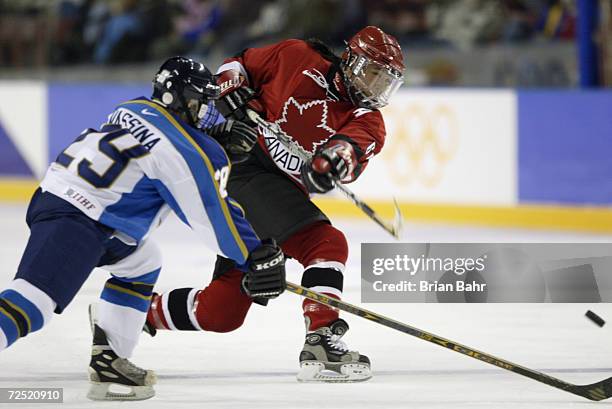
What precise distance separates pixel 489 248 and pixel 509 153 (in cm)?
117

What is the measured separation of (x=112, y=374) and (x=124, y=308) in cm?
21

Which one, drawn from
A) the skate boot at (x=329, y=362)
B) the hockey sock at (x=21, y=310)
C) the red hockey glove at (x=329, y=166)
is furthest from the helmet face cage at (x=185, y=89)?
the skate boot at (x=329, y=362)

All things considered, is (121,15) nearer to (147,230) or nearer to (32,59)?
(32,59)

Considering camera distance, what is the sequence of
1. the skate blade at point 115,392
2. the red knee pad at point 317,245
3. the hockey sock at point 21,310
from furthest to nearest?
the red knee pad at point 317,245 → the skate blade at point 115,392 → the hockey sock at point 21,310

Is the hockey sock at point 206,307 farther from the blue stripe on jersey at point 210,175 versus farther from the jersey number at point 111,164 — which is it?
the jersey number at point 111,164

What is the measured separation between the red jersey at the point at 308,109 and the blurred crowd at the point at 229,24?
4.33 m

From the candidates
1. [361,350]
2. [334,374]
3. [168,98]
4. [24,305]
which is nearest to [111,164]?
[168,98]

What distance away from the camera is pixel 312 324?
162 inches

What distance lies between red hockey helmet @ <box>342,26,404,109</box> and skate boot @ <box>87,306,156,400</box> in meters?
1.19

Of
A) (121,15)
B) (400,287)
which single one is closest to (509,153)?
(400,287)

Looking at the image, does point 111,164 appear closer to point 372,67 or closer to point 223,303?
point 223,303

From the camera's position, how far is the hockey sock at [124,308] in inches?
146

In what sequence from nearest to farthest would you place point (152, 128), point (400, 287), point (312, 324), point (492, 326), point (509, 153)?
1. point (152, 128)
2. point (312, 324)
3. point (492, 326)
4. point (400, 287)
5. point (509, 153)

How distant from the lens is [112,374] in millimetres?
3754
